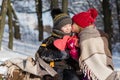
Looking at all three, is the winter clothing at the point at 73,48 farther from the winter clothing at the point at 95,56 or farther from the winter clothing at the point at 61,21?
the winter clothing at the point at 61,21

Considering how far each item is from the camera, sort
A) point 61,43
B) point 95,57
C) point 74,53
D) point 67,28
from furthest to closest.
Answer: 1. point 67,28
2. point 61,43
3. point 74,53
4. point 95,57

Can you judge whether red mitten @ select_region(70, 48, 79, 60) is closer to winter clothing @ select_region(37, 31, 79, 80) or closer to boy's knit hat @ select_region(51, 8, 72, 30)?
winter clothing @ select_region(37, 31, 79, 80)

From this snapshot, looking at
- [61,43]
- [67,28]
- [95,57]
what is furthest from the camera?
[67,28]

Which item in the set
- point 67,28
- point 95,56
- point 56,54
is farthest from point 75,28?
point 95,56

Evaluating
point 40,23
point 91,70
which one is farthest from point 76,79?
point 40,23

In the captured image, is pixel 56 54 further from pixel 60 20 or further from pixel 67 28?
pixel 60 20

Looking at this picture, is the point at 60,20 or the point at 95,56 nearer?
the point at 95,56

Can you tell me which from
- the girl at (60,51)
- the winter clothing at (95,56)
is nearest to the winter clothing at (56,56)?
the girl at (60,51)

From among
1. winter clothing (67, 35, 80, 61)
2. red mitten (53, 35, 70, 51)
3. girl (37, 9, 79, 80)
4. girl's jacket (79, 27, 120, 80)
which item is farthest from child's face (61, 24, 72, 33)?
girl's jacket (79, 27, 120, 80)

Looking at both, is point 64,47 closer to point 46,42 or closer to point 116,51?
point 46,42

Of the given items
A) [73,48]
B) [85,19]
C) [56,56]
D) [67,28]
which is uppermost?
[85,19]

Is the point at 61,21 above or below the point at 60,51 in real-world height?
above

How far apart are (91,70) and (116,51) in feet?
72.9

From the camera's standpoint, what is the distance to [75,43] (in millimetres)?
5383
